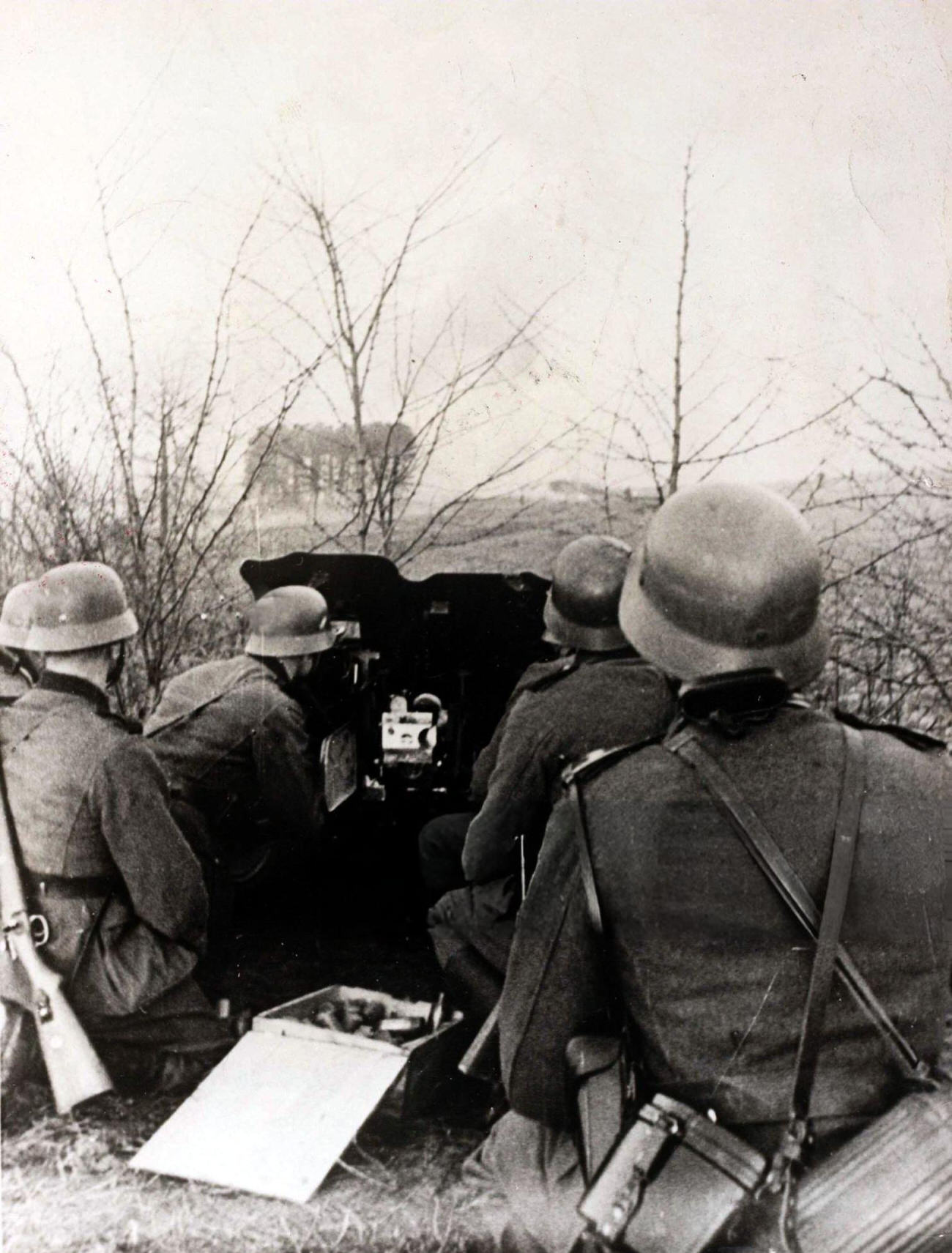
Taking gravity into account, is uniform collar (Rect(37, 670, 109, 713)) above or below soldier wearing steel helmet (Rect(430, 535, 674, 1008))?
above

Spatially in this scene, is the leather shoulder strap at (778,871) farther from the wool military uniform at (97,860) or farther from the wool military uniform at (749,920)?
the wool military uniform at (97,860)

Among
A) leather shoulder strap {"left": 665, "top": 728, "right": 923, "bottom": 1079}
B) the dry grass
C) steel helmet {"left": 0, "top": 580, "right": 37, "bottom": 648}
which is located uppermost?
steel helmet {"left": 0, "top": 580, "right": 37, "bottom": 648}

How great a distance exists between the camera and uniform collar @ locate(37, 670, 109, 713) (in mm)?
3219

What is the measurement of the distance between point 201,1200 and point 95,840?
3.47 ft

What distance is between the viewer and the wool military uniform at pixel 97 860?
3.18 m

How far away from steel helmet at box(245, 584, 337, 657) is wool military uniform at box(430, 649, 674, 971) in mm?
819

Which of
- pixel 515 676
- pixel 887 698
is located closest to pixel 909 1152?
pixel 887 698

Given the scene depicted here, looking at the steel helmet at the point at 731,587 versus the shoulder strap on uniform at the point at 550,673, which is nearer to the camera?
the steel helmet at the point at 731,587

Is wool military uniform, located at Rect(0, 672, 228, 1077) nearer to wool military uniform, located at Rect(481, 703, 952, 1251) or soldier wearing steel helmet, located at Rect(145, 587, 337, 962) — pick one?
soldier wearing steel helmet, located at Rect(145, 587, 337, 962)

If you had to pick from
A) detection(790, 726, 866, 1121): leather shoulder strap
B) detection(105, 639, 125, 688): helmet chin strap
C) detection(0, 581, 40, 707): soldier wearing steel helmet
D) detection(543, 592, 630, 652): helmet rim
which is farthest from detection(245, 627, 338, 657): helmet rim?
detection(790, 726, 866, 1121): leather shoulder strap

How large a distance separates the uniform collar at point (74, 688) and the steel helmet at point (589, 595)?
1410mm

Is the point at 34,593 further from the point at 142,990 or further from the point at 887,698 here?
the point at 887,698

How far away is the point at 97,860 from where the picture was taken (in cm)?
321

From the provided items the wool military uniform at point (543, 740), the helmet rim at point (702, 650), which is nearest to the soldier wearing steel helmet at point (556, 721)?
the wool military uniform at point (543, 740)
